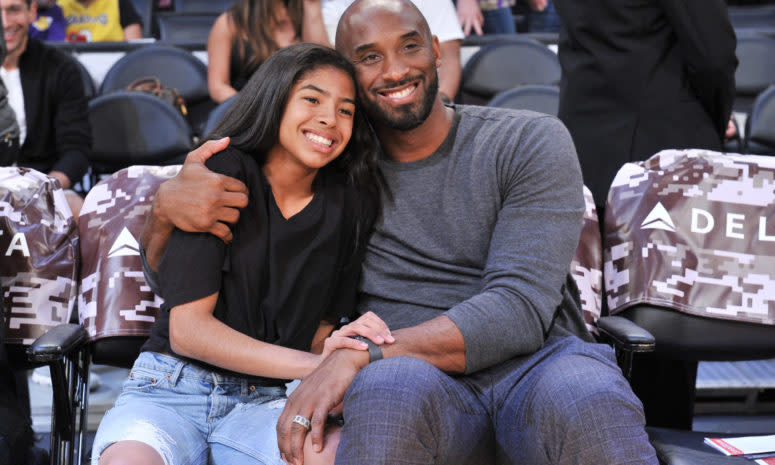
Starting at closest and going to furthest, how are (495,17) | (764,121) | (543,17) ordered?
(764,121) < (495,17) < (543,17)

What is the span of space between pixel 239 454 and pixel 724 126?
6.13ft

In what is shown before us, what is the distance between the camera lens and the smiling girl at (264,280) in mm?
1865

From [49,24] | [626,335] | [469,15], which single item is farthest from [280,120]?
[49,24]

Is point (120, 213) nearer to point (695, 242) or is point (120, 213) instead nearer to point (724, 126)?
point (695, 242)

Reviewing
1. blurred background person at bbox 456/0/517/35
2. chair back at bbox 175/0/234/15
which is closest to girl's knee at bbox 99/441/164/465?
blurred background person at bbox 456/0/517/35

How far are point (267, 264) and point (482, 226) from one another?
0.52 meters

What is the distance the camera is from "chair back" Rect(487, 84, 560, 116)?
13.8 feet

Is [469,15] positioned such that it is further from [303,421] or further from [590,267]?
[303,421]

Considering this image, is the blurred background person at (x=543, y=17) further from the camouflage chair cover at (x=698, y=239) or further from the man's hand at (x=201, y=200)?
the man's hand at (x=201, y=200)

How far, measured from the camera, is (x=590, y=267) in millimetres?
2447

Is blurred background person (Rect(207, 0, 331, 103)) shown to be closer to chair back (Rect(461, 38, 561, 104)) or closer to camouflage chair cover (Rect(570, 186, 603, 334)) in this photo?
chair back (Rect(461, 38, 561, 104))

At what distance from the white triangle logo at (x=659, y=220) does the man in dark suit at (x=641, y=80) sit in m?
0.36

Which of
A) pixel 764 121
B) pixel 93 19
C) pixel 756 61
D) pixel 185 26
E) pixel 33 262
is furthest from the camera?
pixel 185 26

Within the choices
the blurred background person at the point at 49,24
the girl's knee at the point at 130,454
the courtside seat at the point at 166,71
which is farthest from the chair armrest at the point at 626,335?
the blurred background person at the point at 49,24
